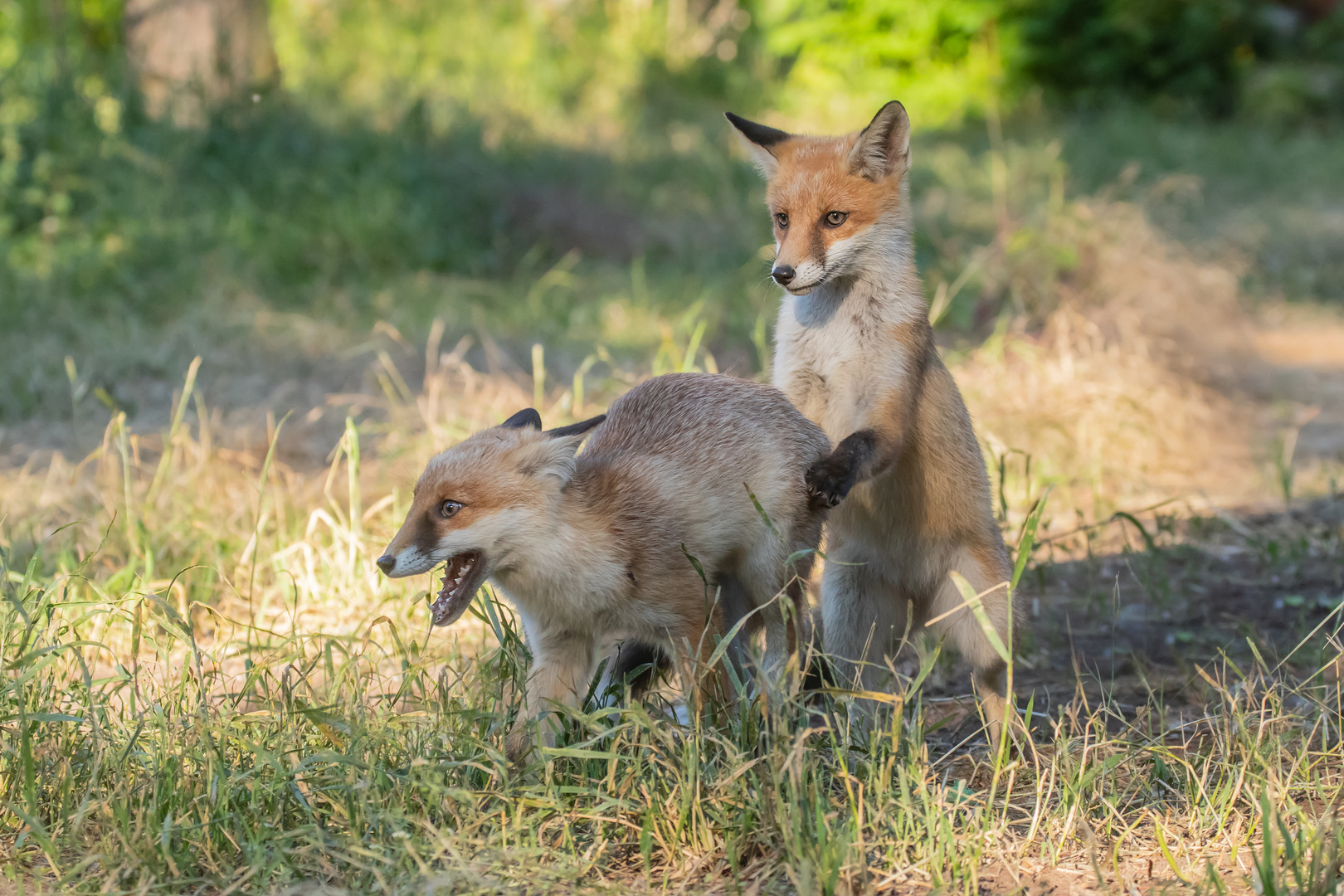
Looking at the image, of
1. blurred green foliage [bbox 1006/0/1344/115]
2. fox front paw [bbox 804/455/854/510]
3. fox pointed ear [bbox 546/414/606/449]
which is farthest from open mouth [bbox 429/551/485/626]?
blurred green foliage [bbox 1006/0/1344/115]

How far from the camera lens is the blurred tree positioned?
32.6 feet

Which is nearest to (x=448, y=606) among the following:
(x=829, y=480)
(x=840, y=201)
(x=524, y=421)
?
(x=524, y=421)

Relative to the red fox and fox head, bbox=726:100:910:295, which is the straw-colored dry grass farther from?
fox head, bbox=726:100:910:295

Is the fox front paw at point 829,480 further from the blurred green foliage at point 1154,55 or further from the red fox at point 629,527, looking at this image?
the blurred green foliage at point 1154,55

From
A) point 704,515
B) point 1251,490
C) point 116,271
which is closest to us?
point 704,515

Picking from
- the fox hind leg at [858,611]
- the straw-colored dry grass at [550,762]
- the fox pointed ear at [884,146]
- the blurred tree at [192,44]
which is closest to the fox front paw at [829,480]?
the straw-colored dry grass at [550,762]

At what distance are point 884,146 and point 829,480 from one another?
3.64 ft

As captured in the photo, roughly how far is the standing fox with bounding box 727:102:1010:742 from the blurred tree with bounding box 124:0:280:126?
24.3 ft

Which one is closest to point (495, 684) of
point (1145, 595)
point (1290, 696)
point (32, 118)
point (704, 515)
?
point (704, 515)

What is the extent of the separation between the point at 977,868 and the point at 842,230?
1786 millimetres

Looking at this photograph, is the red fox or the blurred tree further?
the blurred tree

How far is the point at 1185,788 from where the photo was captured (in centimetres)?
299

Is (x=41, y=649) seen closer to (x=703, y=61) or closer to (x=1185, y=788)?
(x=1185, y=788)

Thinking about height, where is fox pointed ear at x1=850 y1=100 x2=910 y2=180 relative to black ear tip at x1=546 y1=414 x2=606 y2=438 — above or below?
above
